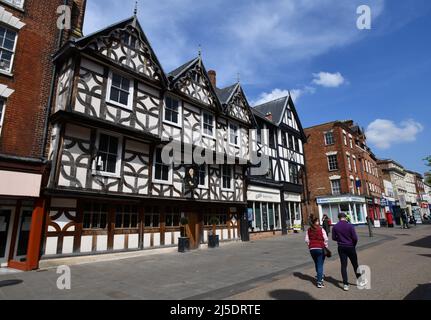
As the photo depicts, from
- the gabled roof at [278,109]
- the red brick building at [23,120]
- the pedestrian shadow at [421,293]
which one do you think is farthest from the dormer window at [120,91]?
the gabled roof at [278,109]

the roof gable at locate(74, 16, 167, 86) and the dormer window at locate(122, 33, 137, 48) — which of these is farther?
the dormer window at locate(122, 33, 137, 48)

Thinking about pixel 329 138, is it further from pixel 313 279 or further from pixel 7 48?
pixel 7 48

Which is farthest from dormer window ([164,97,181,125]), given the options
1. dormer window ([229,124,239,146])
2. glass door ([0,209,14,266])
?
glass door ([0,209,14,266])

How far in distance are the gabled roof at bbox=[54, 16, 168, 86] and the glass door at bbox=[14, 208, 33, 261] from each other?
6.48 meters

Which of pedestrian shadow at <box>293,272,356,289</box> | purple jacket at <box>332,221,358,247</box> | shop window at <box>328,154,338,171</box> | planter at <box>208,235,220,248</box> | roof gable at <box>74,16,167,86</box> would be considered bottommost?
pedestrian shadow at <box>293,272,356,289</box>

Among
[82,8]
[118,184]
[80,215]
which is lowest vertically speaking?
→ [80,215]

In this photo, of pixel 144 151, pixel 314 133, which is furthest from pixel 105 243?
pixel 314 133

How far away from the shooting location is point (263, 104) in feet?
93.2

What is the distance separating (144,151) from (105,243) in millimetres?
4393

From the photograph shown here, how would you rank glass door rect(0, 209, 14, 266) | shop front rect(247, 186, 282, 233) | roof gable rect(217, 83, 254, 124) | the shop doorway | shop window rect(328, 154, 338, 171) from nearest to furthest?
1. glass door rect(0, 209, 14, 266)
2. the shop doorway
3. roof gable rect(217, 83, 254, 124)
4. shop front rect(247, 186, 282, 233)
5. shop window rect(328, 154, 338, 171)

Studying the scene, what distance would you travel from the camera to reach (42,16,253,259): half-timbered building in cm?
1032

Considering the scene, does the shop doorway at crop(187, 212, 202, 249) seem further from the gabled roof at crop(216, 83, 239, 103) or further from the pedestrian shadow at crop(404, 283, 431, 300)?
the pedestrian shadow at crop(404, 283, 431, 300)
